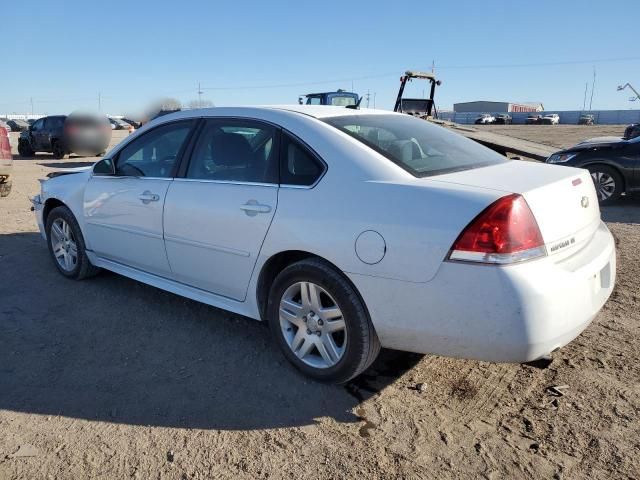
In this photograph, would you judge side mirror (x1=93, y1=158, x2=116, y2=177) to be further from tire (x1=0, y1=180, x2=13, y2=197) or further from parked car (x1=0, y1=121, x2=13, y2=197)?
tire (x1=0, y1=180, x2=13, y2=197)

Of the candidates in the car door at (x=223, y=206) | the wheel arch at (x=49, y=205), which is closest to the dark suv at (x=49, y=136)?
the wheel arch at (x=49, y=205)

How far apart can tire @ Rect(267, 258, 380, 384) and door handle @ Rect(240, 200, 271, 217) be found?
15.3 inches

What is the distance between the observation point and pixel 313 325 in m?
3.12

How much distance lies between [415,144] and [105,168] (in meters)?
2.67

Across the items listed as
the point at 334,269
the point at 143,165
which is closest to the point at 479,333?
the point at 334,269

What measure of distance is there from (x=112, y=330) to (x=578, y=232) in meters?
3.22

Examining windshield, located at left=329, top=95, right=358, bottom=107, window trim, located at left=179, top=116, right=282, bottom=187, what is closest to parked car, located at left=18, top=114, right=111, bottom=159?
windshield, located at left=329, top=95, right=358, bottom=107

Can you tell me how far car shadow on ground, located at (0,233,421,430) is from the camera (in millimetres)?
2922

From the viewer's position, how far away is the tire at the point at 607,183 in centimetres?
851

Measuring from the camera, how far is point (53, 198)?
5090mm

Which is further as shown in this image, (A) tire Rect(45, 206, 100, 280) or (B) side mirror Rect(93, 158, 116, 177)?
(A) tire Rect(45, 206, 100, 280)

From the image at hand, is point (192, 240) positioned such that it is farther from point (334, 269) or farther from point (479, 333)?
point (479, 333)

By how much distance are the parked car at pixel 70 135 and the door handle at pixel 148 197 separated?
52.9 ft

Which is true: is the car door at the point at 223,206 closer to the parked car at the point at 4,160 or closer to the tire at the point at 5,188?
the parked car at the point at 4,160
